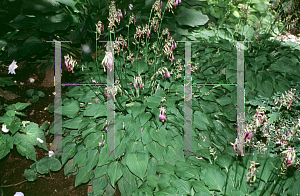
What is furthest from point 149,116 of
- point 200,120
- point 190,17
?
point 190,17

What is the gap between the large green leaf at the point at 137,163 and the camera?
2.05 meters

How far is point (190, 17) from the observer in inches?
155

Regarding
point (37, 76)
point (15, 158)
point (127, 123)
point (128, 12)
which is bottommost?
point (15, 158)

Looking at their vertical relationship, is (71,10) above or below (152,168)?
above

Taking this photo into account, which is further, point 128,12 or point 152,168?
point 128,12

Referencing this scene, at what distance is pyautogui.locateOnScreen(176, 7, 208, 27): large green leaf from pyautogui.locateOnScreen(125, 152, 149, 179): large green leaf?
2.59 metres

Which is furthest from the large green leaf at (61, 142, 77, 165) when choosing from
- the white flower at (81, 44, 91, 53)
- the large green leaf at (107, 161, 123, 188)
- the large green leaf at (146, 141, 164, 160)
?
the white flower at (81, 44, 91, 53)

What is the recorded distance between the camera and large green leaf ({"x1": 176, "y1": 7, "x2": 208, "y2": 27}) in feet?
12.8

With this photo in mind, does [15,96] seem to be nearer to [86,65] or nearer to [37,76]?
[37,76]

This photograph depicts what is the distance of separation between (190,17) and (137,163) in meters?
2.85

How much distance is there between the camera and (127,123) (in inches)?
89.9

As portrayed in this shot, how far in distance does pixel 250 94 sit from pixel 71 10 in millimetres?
3009

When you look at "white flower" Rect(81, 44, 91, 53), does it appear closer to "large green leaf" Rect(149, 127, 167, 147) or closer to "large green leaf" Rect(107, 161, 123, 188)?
"large green leaf" Rect(149, 127, 167, 147)

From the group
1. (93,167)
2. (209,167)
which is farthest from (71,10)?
(209,167)
